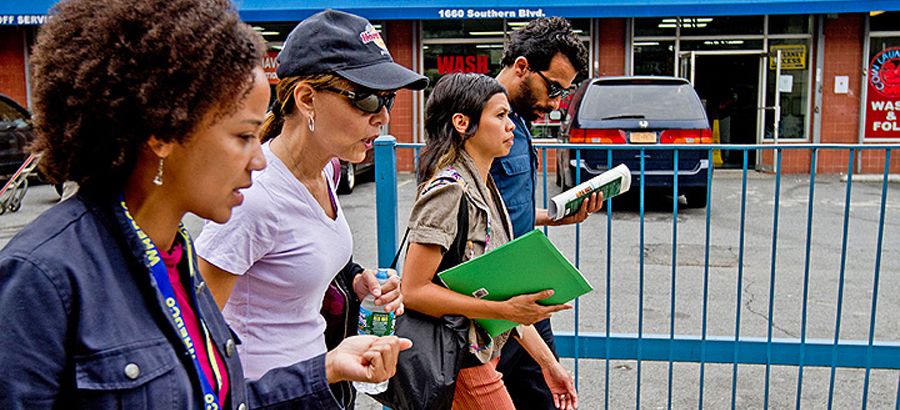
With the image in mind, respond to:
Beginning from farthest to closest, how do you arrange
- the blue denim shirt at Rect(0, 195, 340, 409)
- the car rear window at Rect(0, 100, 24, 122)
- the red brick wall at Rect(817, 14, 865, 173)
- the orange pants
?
1. the red brick wall at Rect(817, 14, 865, 173)
2. the car rear window at Rect(0, 100, 24, 122)
3. the orange pants
4. the blue denim shirt at Rect(0, 195, 340, 409)

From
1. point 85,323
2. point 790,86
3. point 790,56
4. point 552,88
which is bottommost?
point 85,323

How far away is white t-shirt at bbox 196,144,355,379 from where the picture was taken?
1731 millimetres

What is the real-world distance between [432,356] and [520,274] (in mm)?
357

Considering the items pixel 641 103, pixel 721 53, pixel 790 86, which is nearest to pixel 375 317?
pixel 641 103

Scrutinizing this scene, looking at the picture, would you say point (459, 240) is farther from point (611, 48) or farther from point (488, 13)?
point (611, 48)

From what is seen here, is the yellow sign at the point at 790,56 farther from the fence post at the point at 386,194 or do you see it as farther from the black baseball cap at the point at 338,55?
the black baseball cap at the point at 338,55

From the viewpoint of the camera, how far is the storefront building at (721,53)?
13922mm

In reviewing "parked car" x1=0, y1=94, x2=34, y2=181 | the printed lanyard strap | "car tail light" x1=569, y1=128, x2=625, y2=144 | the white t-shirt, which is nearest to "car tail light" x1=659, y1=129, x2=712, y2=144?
"car tail light" x1=569, y1=128, x2=625, y2=144

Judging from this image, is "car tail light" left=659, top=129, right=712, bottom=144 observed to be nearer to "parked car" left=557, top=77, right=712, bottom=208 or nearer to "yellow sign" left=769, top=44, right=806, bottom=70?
"parked car" left=557, top=77, right=712, bottom=208

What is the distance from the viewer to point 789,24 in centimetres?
1458

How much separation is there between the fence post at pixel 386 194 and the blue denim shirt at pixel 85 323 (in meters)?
1.93

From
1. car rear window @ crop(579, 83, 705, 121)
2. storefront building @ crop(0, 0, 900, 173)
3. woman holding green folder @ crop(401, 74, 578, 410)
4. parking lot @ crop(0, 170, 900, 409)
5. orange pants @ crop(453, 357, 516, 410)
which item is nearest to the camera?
woman holding green folder @ crop(401, 74, 578, 410)

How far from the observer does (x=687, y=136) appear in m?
9.91

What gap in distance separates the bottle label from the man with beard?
778 mm
